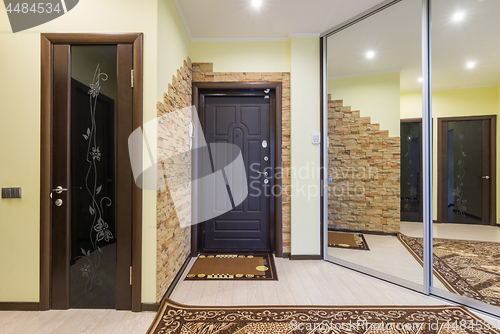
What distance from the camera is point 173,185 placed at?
2371mm

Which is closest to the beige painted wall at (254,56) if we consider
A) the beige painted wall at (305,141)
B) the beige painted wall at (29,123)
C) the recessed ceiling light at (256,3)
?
the beige painted wall at (305,141)

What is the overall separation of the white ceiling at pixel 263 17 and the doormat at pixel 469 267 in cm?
243

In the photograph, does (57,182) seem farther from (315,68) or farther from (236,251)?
(315,68)

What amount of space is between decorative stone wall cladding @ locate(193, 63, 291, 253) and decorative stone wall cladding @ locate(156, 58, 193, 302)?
0.18 m

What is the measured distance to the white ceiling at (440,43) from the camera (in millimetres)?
1881

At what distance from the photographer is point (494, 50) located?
1875 mm

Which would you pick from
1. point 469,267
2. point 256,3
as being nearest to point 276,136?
point 256,3

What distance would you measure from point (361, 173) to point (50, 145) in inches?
116

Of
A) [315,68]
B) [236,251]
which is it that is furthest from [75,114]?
[315,68]

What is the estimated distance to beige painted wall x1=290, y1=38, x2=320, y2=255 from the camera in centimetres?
297

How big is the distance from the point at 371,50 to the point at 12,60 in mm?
3337

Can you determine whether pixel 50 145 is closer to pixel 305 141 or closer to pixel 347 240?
pixel 305 141

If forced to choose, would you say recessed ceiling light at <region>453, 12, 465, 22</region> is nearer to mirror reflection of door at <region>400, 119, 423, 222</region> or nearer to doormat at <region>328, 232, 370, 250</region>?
mirror reflection of door at <region>400, 119, 423, 222</region>

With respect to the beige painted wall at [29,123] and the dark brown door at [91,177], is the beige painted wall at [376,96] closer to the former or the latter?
the beige painted wall at [29,123]
